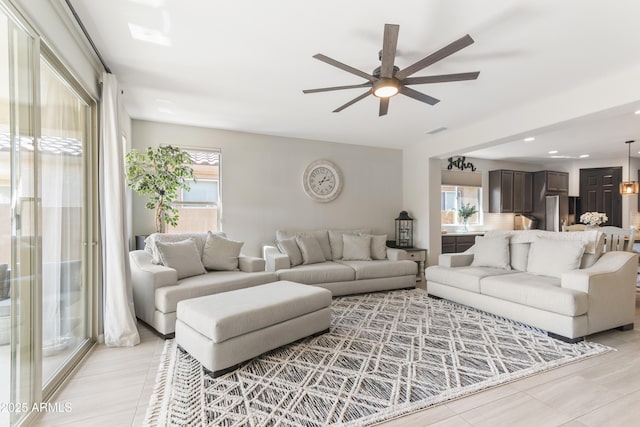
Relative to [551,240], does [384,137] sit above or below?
above

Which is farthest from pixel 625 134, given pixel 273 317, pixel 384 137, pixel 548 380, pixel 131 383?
pixel 131 383

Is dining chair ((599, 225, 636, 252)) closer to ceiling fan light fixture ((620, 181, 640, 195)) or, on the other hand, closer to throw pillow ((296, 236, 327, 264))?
ceiling fan light fixture ((620, 181, 640, 195))

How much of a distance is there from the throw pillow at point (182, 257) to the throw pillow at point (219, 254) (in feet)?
0.48

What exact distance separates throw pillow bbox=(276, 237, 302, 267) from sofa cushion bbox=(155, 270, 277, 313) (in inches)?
26.5

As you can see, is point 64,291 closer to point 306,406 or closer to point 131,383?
point 131,383

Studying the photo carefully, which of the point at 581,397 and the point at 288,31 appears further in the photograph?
the point at 288,31

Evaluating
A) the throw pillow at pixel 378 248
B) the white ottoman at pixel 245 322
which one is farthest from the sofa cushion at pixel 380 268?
the white ottoman at pixel 245 322

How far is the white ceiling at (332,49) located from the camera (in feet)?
6.98

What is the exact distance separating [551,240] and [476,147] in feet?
5.55

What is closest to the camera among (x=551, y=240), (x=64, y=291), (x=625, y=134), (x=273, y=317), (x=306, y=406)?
(x=306, y=406)

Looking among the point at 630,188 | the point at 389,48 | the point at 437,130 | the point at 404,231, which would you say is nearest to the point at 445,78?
the point at 389,48

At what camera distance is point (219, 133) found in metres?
5.04

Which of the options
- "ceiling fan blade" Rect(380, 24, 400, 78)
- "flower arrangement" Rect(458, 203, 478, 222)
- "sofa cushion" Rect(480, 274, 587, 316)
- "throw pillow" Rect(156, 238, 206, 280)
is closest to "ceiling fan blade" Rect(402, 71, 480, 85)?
"ceiling fan blade" Rect(380, 24, 400, 78)

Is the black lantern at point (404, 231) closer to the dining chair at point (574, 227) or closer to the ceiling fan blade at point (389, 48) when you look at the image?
the dining chair at point (574, 227)
